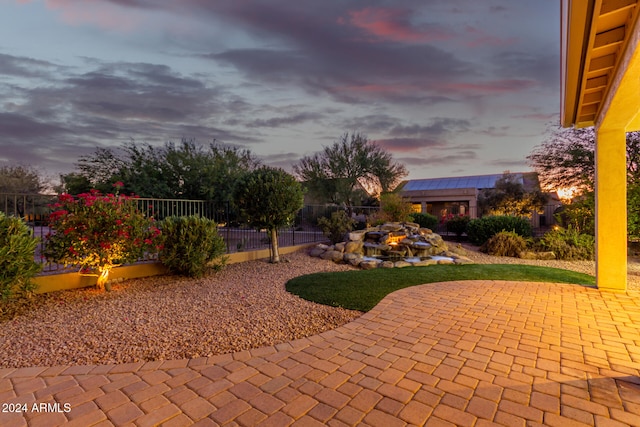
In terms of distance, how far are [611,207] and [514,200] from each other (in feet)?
52.9

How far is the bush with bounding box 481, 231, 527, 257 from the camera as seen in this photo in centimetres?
1116

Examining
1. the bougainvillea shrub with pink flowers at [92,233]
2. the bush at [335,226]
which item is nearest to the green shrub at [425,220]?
the bush at [335,226]

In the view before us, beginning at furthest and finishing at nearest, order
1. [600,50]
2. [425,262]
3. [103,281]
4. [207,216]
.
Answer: [425,262]
[207,216]
[103,281]
[600,50]

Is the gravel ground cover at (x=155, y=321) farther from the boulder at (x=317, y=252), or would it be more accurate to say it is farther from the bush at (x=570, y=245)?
the bush at (x=570, y=245)

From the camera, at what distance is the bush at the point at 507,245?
36.6 feet

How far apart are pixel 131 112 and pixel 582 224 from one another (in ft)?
56.0

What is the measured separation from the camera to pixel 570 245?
1067cm

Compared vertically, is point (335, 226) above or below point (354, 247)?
above

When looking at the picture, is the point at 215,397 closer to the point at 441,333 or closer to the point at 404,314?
the point at 441,333

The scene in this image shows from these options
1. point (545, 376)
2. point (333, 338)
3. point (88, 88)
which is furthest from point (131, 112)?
point (545, 376)

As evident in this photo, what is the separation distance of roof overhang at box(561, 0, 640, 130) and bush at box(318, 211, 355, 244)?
7833 mm

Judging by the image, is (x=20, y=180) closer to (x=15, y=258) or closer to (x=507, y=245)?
(x=15, y=258)

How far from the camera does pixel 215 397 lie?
2.36m

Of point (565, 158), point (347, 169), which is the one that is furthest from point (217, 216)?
point (565, 158)
